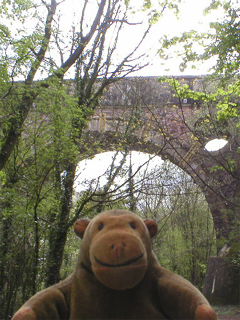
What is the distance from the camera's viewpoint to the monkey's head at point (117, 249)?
163 cm

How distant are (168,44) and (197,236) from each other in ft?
27.9

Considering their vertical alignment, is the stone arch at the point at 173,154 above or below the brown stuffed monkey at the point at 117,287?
above

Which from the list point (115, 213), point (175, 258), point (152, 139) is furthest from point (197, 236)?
point (115, 213)

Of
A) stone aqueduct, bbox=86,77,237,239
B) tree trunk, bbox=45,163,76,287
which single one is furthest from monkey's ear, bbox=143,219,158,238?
stone aqueduct, bbox=86,77,237,239

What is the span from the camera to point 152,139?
1007 centimetres

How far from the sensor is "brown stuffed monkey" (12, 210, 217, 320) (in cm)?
164

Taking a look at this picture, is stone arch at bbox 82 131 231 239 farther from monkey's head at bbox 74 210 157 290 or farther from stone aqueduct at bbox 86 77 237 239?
monkey's head at bbox 74 210 157 290

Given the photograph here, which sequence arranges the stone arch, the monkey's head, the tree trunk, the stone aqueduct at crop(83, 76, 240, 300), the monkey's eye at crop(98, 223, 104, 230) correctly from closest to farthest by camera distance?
the monkey's head → the monkey's eye at crop(98, 223, 104, 230) → the tree trunk → the stone arch → the stone aqueduct at crop(83, 76, 240, 300)

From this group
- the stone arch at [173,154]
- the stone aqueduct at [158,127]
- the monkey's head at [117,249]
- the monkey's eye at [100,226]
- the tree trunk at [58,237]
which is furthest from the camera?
the stone aqueduct at [158,127]

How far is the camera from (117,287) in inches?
64.6

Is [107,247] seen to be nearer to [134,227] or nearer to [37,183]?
[134,227]

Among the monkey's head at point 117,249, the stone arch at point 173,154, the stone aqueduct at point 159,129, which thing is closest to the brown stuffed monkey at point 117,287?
the monkey's head at point 117,249

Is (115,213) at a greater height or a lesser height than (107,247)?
greater

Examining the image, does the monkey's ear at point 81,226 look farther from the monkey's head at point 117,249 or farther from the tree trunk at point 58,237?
the tree trunk at point 58,237
